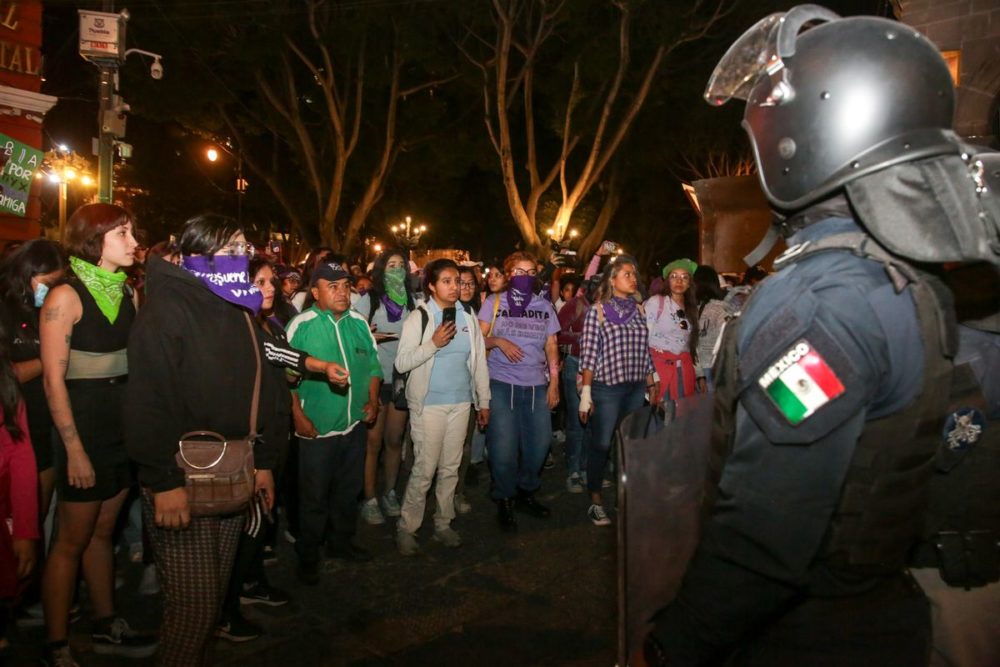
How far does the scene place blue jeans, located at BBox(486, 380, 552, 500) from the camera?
227 inches

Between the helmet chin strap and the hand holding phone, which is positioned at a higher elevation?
the helmet chin strap

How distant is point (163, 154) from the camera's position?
96.4ft

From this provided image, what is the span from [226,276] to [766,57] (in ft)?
7.59

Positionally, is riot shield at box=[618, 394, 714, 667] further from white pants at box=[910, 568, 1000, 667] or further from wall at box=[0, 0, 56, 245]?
wall at box=[0, 0, 56, 245]

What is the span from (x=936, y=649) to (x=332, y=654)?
3008 millimetres

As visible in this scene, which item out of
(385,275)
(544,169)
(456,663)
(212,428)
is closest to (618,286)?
(385,275)

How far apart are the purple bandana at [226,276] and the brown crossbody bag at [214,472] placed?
0.60 meters

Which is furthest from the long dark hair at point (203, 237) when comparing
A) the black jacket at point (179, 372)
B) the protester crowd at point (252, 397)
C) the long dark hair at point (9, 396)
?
the long dark hair at point (9, 396)

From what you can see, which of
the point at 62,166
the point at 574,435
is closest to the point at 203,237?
the point at 574,435

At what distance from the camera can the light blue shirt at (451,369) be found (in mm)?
5219

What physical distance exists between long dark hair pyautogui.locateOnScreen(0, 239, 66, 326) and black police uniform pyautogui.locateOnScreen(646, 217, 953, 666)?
13.1 ft

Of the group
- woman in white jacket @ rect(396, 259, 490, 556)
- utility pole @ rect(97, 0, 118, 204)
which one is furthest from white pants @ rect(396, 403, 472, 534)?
utility pole @ rect(97, 0, 118, 204)

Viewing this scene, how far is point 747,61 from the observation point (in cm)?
188

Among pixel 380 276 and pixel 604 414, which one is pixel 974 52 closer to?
pixel 604 414
